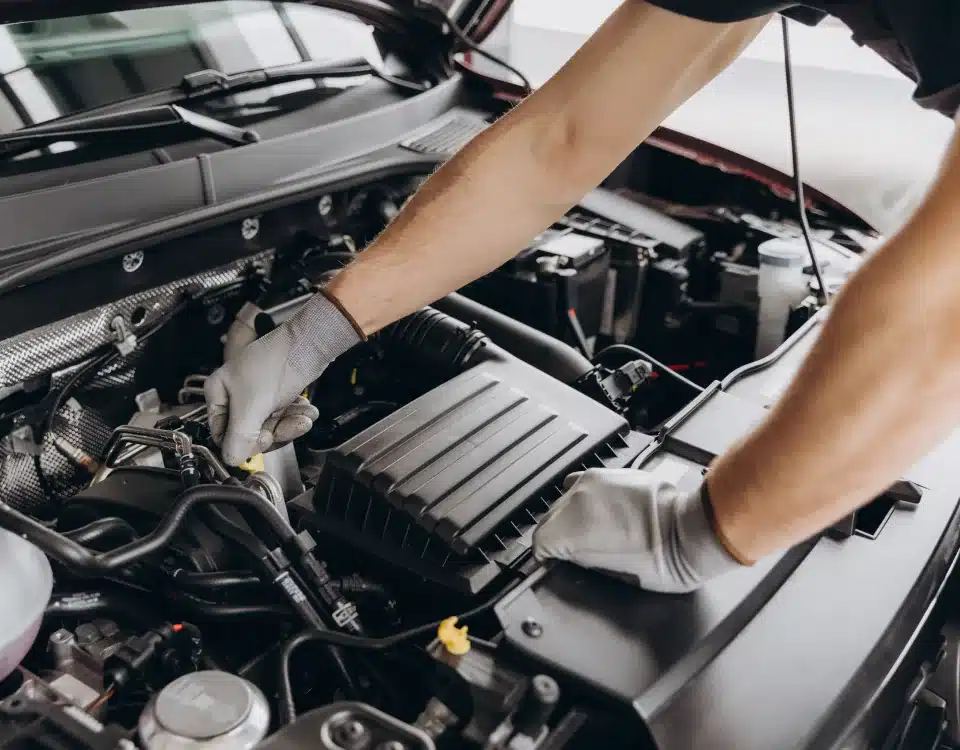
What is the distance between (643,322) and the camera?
1.65 m

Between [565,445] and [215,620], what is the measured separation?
466 millimetres

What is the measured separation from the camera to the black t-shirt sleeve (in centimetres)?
100

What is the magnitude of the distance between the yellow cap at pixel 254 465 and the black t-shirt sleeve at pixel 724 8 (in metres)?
0.77

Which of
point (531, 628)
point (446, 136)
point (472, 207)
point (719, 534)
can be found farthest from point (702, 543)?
point (446, 136)

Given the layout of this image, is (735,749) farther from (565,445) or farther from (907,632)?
(565,445)

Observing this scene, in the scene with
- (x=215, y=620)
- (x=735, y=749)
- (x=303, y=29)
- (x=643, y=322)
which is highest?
(x=303, y=29)

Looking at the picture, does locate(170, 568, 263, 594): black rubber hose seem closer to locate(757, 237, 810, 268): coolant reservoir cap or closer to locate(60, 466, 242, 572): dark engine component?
locate(60, 466, 242, 572): dark engine component

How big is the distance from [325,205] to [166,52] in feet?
1.24

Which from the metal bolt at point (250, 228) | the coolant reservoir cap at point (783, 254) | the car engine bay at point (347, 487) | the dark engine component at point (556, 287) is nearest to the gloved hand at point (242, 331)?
the car engine bay at point (347, 487)

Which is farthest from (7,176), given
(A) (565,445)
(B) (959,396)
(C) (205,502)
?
→ (B) (959,396)

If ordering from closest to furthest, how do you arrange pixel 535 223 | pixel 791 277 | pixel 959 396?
pixel 959 396 < pixel 535 223 < pixel 791 277

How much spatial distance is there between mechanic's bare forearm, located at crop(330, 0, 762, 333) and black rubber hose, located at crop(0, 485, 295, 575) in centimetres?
34

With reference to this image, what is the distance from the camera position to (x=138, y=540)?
2.80ft

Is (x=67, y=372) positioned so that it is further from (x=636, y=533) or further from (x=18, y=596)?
(x=636, y=533)
